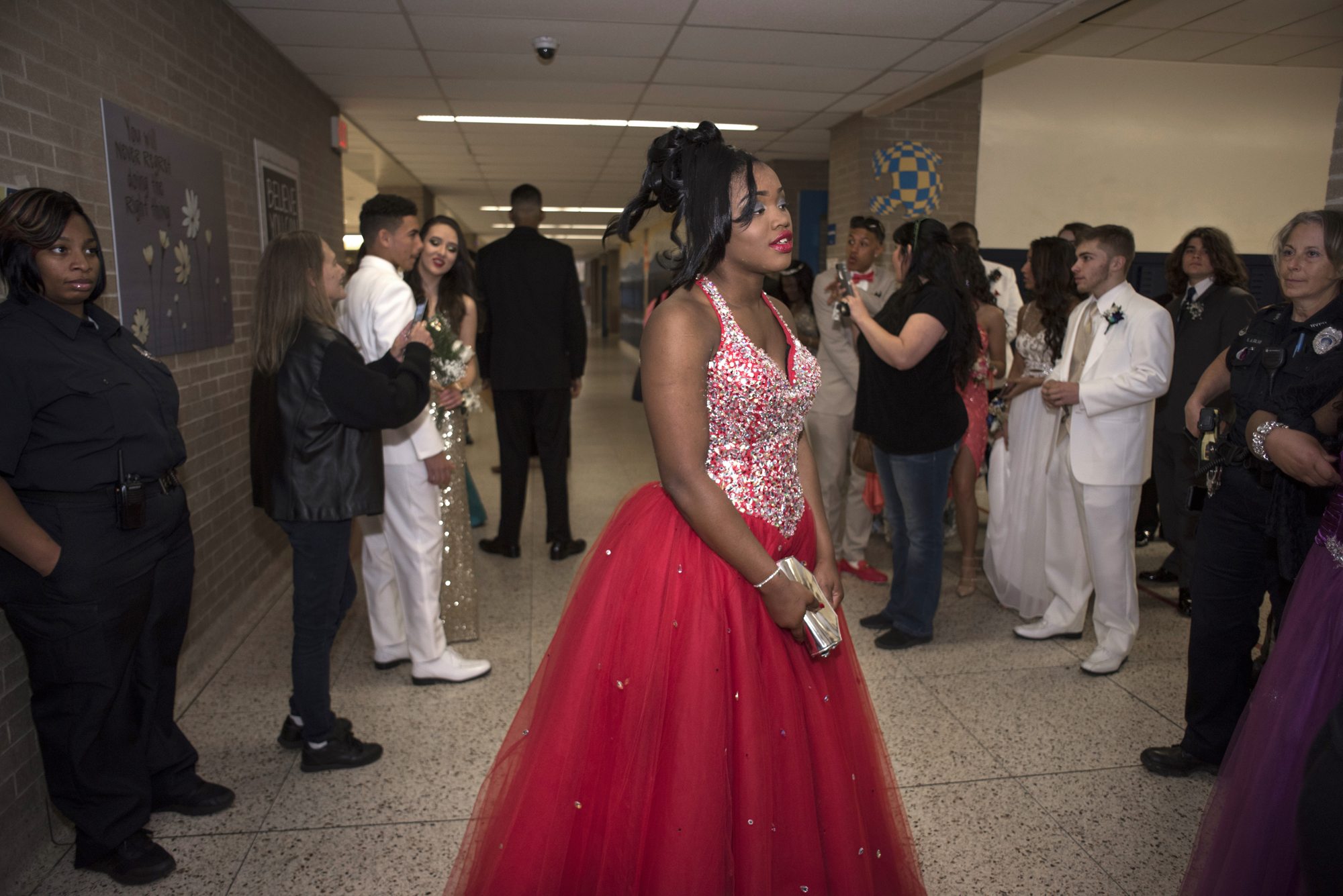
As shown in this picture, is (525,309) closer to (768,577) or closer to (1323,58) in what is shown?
(768,577)

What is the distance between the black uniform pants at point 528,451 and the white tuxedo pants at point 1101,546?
2.53 metres

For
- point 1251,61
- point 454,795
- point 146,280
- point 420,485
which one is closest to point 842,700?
point 454,795

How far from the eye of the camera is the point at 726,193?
1.68 m

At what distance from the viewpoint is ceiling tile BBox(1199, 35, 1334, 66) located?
21.7 feet

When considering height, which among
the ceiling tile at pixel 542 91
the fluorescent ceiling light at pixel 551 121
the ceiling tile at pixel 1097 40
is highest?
the ceiling tile at pixel 1097 40

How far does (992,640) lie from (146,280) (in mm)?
3618

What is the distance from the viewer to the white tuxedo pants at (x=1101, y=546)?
3305mm

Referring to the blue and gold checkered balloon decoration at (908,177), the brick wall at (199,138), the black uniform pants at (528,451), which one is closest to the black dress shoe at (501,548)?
the black uniform pants at (528,451)

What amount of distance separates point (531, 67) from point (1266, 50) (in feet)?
19.1

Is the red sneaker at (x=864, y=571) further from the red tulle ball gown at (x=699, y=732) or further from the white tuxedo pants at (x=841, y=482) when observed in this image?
the red tulle ball gown at (x=699, y=732)

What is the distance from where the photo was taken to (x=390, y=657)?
3.51m

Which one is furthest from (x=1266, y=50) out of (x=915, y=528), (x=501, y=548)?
(x=501, y=548)

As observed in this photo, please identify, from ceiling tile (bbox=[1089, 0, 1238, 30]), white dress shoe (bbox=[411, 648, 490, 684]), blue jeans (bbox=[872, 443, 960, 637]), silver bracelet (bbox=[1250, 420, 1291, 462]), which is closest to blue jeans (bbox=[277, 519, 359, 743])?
white dress shoe (bbox=[411, 648, 490, 684])

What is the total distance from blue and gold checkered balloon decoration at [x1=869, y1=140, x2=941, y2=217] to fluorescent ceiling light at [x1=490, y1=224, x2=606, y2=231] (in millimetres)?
11850
